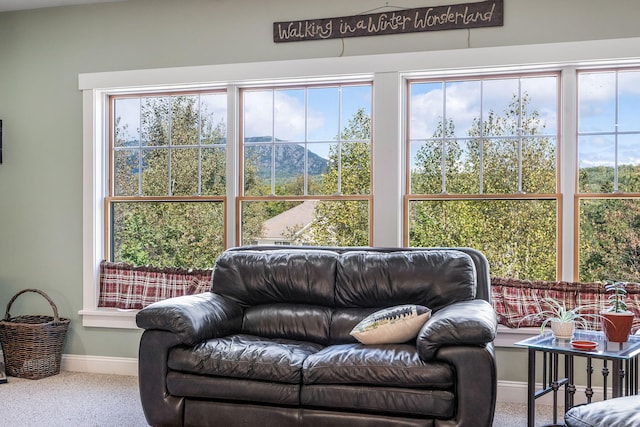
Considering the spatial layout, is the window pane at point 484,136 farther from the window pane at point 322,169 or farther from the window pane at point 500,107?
the window pane at point 322,169

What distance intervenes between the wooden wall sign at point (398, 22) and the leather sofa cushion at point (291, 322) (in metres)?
1.88

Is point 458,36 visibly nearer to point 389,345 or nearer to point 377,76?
point 377,76

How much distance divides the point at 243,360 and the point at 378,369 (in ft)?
2.18

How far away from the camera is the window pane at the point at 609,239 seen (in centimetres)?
397

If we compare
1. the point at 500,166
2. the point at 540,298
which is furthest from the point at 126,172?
the point at 540,298

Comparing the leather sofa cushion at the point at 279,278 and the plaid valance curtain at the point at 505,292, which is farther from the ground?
the leather sofa cushion at the point at 279,278

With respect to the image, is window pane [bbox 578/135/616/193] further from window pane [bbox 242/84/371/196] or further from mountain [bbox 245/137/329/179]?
mountain [bbox 245/137/329/179]

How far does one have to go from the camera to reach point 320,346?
3.51 meters

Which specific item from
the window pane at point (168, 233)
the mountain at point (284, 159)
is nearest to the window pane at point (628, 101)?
the mountain at point (284, 159)

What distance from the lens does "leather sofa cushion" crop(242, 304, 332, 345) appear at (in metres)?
3.64

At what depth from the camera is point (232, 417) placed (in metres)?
3.12

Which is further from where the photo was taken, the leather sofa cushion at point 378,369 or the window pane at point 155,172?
the window pane at point 155,172

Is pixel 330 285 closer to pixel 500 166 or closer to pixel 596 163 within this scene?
pixel 500 166

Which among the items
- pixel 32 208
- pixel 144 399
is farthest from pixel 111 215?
pixel 144 399
